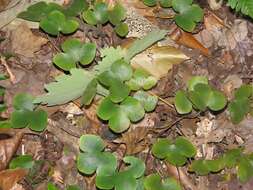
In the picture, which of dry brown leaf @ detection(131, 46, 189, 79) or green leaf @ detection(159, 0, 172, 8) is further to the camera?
green leaf @ detection(159, 0, 172, 8)

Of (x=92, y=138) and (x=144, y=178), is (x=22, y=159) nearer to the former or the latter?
(x=92, y=138)

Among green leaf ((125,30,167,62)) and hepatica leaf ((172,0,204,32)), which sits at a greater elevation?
hepatica leaf ((172,0,204,32))

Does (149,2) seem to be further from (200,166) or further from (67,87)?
(200,166)

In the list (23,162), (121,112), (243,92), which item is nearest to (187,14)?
(243,92)

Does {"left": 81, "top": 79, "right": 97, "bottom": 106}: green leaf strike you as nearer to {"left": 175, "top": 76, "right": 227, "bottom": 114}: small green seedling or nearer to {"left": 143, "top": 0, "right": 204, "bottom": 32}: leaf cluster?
{"left": 175, "top": 76, "right": 227, "bottom": 114}: small green seedling

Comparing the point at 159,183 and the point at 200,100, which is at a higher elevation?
the point at 200,100

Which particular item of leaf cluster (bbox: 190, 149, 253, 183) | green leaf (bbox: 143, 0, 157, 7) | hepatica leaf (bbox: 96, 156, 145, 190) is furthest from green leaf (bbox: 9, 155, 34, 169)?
green leaf (bbox: 143, 0, 157, 7)

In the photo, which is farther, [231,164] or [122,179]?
[231,164]
